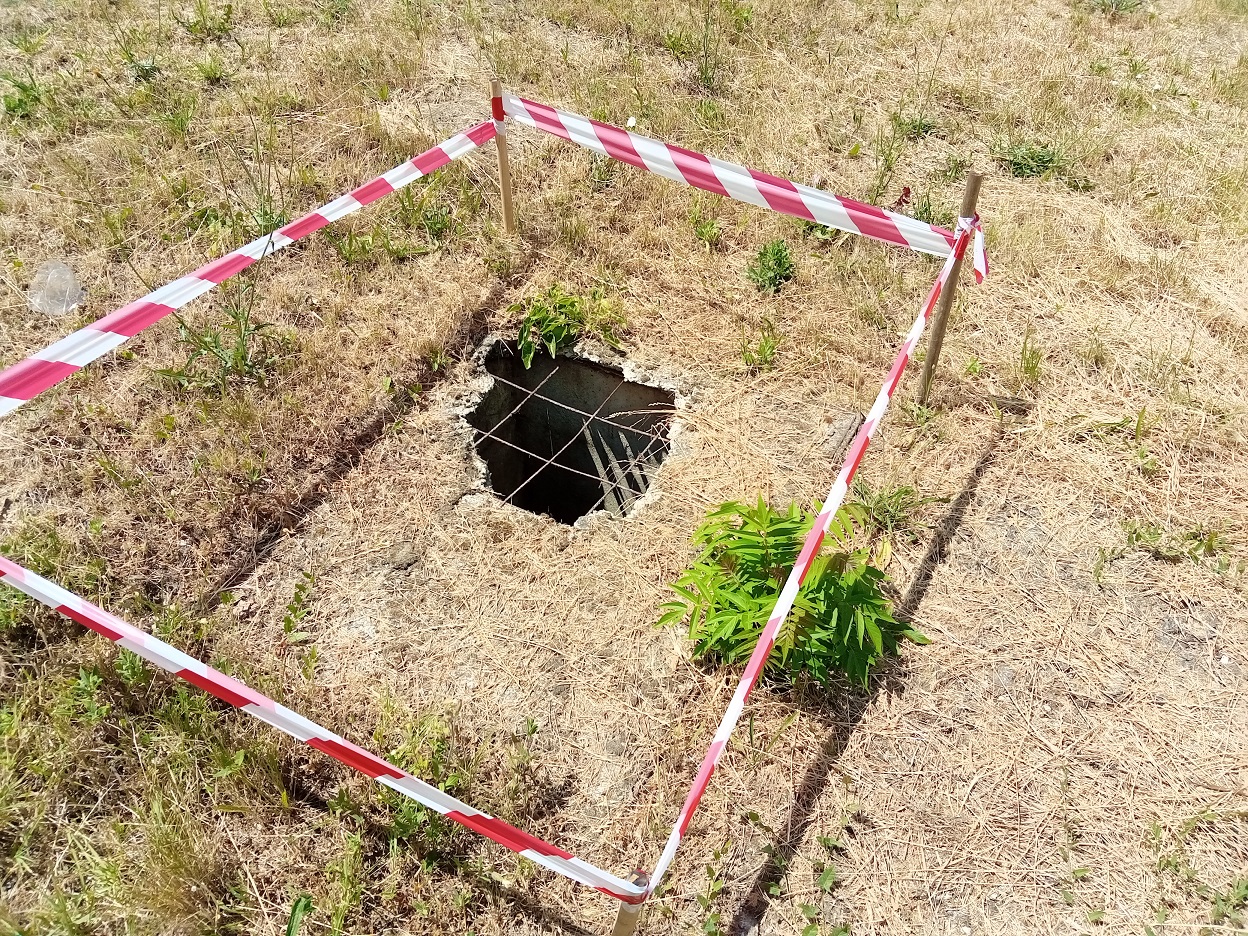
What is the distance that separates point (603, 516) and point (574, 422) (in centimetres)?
97

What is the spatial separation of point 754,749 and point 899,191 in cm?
385

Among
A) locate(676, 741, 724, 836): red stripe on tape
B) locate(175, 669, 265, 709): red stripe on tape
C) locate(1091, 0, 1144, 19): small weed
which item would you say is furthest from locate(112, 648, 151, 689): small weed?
locate(1091, 0, 1144, 19): small weed

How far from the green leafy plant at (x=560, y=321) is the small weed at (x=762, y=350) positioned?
0.66 m

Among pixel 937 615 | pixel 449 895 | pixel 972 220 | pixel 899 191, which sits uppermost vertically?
pixel 972 220

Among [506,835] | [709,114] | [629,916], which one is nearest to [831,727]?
[629,916]

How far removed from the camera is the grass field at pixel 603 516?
109 inches

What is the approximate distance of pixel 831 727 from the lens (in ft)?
10.1

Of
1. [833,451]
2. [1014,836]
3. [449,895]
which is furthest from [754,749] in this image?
[833,451]

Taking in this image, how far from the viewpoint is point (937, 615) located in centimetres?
343

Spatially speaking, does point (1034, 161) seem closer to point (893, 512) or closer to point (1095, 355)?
point (1095, 355)

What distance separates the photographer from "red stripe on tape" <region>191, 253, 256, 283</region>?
143 inches

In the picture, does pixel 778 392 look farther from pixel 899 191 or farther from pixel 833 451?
pixel 899 191

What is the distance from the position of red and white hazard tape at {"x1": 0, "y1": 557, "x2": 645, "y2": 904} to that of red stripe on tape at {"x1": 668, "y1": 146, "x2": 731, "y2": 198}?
273 cm

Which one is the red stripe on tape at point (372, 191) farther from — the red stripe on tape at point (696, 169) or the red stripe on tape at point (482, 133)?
the red stripe on tape at point (696, 169)
